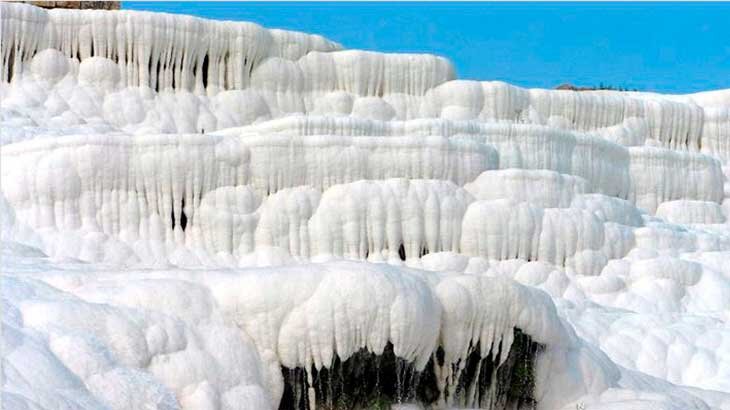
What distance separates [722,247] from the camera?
21.8 m

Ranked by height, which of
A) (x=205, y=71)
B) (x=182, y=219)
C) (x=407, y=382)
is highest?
(x=205, y=71)

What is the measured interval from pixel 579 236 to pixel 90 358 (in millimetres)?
11845

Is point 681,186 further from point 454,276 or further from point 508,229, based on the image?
point 454,276

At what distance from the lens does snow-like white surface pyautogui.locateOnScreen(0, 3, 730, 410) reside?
1055 cm

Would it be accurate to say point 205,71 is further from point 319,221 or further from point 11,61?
point 319,221

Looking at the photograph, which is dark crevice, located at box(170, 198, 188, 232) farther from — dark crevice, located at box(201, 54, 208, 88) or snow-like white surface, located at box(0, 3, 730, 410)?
dark crevice, located at box(201, 54, 208, 88)

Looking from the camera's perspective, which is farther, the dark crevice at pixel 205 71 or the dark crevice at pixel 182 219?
the dark crevice at pixel 205 71

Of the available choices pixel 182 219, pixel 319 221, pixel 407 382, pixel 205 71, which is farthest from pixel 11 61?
pixel 407 382

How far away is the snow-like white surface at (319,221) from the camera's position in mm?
10555

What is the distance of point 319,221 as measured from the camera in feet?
60.7

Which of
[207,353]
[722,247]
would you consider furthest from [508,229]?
[207,353]

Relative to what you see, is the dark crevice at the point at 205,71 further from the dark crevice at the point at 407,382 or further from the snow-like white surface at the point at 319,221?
the dark crevice at the point at 407,382

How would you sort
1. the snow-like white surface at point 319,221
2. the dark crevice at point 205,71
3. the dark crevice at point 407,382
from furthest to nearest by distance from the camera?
1. the dark crevice at point 205,71
2. the dark crevice at point 407,382
3. the snow-like white surface at point 319,221

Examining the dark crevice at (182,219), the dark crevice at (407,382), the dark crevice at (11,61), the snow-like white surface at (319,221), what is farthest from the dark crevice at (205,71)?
the dark crevice at (407,382)
